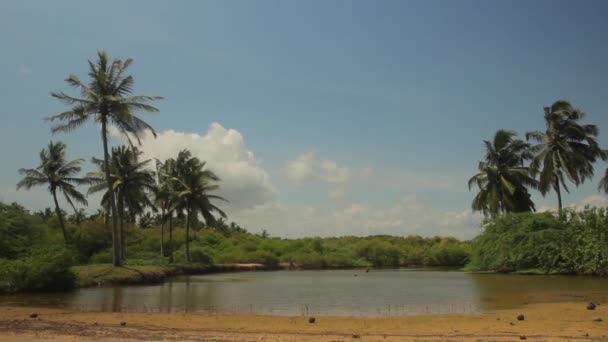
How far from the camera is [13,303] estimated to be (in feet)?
61.6

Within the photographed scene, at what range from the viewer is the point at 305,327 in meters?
13.0

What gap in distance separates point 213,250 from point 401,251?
30.4 m

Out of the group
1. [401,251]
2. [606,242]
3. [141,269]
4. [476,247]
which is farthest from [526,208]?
[141,269]

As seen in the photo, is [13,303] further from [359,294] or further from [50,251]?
[359,294]

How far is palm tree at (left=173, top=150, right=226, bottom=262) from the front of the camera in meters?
47.6

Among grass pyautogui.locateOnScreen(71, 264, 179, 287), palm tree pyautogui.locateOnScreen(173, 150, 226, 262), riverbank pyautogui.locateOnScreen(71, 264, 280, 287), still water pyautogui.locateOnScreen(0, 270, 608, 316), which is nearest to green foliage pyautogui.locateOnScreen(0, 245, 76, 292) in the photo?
still water pyautogui.locateOnScreen(0, 270, 608, 316)

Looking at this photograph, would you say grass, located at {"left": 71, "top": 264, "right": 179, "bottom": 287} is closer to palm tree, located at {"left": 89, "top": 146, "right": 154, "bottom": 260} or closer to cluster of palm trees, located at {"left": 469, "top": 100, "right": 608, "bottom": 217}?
palm tree, located at {"left": 89, "top": 146, "right": 154, "bottom": 260}

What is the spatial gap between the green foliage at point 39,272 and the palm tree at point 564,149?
35.6 m

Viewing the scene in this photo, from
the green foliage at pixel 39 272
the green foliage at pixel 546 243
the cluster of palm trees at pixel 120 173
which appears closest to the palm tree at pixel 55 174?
the cluster of palm trees at pixel 120 173

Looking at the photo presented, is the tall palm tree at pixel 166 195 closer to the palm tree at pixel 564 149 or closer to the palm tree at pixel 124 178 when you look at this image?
the palm tree at pixel 124 178

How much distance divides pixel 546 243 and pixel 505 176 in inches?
376

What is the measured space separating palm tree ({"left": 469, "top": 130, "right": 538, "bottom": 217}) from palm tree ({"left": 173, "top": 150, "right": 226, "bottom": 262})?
1035 inches

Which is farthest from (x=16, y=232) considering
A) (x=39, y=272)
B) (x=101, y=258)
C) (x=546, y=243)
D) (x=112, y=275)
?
(x=546, y=243)

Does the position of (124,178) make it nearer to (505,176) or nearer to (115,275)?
(115,275)
